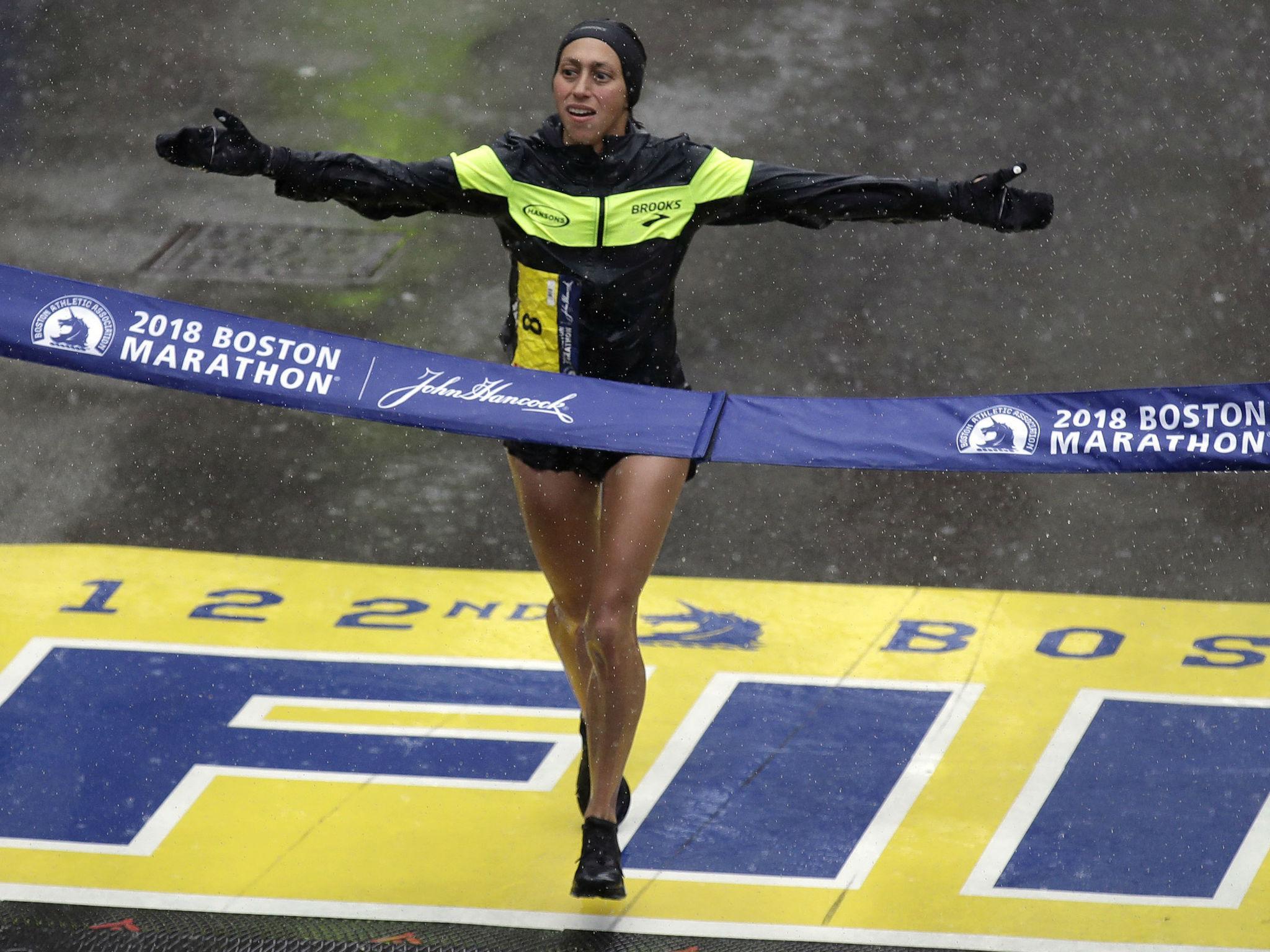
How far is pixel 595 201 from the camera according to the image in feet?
16.4

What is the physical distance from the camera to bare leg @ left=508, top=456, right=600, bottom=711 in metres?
5.25

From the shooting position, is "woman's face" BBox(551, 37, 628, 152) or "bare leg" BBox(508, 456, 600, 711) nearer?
"woman's face" BBox(551, 37, 628, 152)

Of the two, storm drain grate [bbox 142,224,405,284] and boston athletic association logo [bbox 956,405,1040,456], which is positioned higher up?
boston athletic association logo [bbox 956,405,1040,456]

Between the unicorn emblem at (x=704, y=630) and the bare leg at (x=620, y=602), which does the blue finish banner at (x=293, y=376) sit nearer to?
the bare leg at (x=620, y=602)

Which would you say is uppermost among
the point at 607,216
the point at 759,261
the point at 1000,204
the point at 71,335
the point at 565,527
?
the point at 1000,204

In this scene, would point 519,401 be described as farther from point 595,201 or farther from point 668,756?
point 668,756

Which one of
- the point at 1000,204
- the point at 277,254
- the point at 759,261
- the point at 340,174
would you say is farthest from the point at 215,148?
the point at 759,261

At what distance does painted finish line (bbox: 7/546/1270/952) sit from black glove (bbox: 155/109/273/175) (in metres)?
1.86

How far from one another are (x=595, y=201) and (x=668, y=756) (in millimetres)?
1800

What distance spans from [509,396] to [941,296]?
166 inches

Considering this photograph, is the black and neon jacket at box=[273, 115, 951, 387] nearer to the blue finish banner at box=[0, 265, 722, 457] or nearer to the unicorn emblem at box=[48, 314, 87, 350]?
the blue finish banner at box=[0, 265, 722, 457]

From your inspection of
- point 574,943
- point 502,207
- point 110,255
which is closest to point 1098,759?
point 574,943

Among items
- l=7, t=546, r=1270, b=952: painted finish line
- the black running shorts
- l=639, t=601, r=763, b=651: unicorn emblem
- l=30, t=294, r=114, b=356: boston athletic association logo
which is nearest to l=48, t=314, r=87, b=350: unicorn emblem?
l=30, t=294, r=114, b=356: boston athletic association logo

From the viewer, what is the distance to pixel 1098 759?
227 inches
